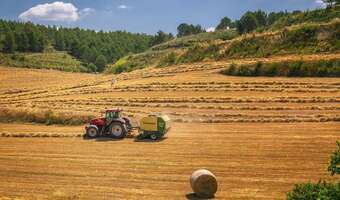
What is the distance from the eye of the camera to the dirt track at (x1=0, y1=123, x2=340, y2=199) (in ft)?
70.2

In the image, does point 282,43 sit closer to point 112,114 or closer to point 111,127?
point 112,114

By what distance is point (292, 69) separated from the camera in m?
57.4

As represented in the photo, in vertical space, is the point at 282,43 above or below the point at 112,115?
above

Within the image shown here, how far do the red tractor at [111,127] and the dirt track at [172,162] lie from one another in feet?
2.95

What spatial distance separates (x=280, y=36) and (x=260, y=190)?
178ft

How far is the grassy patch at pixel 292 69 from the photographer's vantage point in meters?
55.1

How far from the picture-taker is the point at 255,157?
25922mm

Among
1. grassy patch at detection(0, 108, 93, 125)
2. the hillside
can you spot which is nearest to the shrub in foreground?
grassy patch at detection(0, 108, 93, 125)

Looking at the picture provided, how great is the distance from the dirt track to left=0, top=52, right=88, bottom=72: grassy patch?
8879cm

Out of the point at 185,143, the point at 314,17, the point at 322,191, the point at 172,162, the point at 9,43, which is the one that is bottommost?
the point at 172,162

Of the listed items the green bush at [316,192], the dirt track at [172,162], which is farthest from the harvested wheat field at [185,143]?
the green bush at [316,192]

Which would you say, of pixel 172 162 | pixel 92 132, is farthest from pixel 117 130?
pixel 172 162

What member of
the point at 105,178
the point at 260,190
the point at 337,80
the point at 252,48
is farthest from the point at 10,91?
the point at 260,190

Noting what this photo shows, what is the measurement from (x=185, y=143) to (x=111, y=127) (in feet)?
17.9
